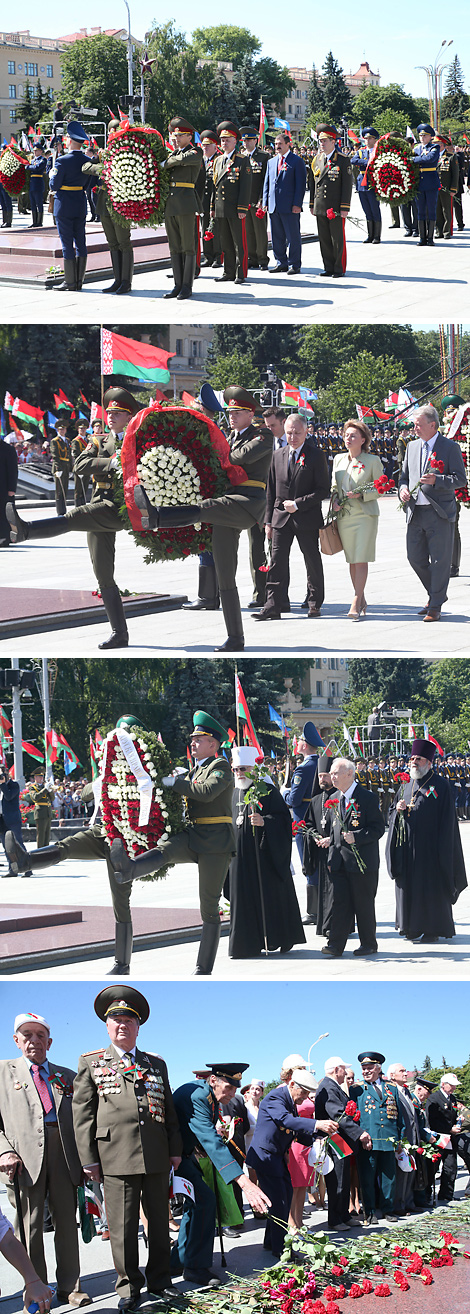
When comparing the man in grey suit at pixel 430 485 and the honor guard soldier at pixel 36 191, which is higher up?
the honor guard soldier at pixel 36 191

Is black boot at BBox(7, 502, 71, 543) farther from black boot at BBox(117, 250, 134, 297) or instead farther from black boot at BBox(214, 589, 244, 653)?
black boot at BBox(117, 250, 134, 297)

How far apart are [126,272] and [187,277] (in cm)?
76

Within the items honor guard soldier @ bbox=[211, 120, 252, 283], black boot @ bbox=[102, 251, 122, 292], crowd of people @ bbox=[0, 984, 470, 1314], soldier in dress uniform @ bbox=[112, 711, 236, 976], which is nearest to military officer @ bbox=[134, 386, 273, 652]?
soldier in dress uniform @ bbox=[112, 711, 236, 976]

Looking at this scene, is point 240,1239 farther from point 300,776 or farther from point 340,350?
point 340,350

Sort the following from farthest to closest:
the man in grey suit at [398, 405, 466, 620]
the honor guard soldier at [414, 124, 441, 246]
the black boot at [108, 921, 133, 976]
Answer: the honor guard soldier at [414, 124, 441, 246] < the man in grey suit at [398, 405, 466, 620] < the black boot at [108, 921, 133, 976]

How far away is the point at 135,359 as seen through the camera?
10.5 metres

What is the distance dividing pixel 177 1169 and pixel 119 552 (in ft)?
29.4

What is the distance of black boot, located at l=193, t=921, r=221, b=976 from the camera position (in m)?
7.77

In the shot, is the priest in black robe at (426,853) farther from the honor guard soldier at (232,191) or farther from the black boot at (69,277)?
the black boot at (69,277)

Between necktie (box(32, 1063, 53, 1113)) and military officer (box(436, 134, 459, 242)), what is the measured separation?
16343 millimetres

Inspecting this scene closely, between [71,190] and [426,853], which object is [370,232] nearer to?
[71,190]

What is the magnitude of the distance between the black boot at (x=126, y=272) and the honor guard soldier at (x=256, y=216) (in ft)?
5.15

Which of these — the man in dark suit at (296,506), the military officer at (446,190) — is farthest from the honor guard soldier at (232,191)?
the military officer at (446,190)

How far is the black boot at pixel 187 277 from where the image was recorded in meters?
13.6
